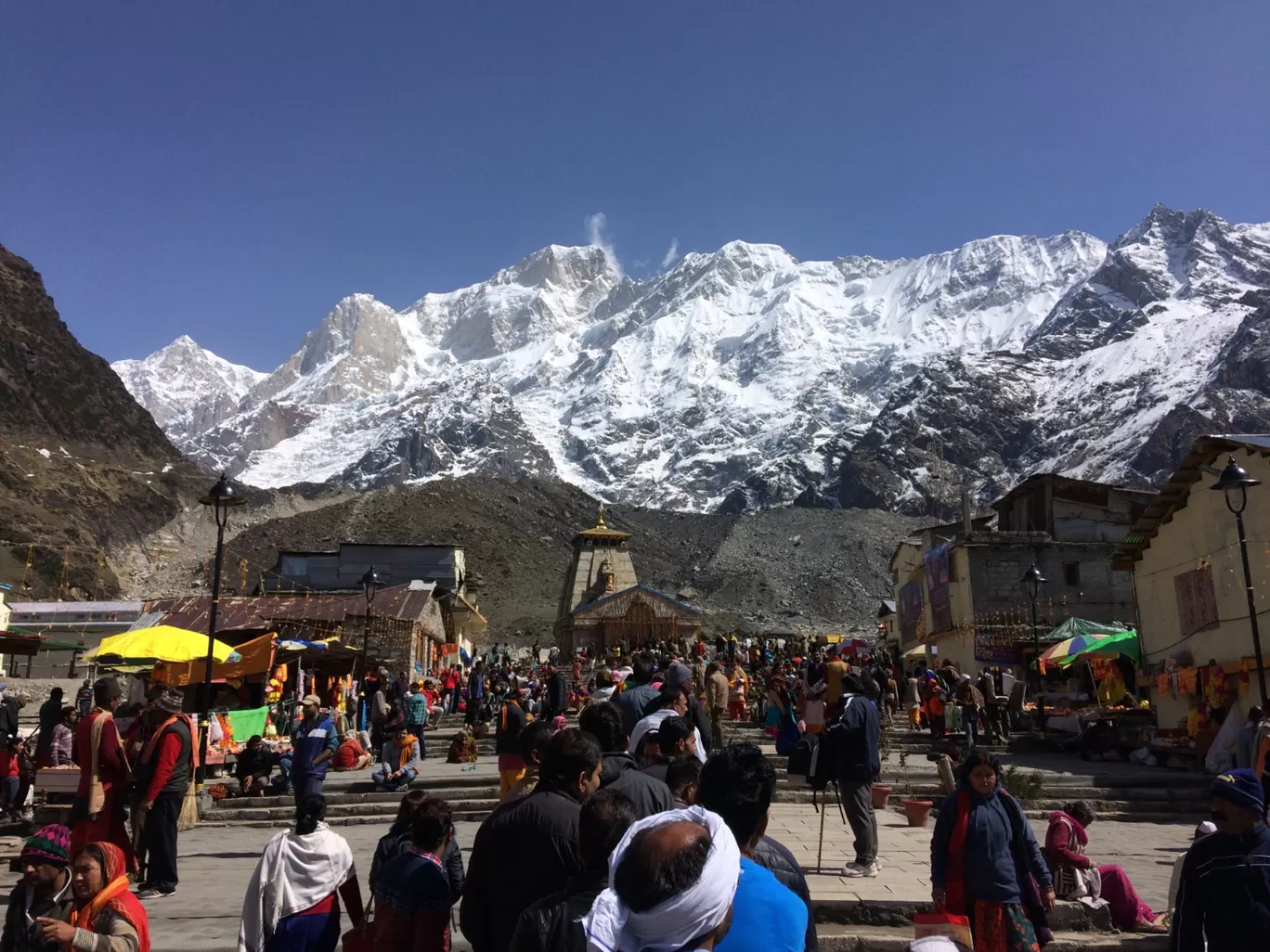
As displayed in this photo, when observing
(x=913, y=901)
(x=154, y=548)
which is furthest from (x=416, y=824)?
(x=154, y=548)

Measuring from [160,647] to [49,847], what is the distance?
11796mm

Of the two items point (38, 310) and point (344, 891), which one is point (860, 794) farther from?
point (38, 310)

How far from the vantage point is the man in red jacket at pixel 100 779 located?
7.07 meters

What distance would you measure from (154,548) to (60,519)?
35.7 feet

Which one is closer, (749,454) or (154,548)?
(154,548)

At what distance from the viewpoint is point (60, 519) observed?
60.5m

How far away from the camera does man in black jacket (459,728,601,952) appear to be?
3723 mm

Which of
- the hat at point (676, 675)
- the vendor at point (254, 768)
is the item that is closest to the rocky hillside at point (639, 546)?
the vendor at point (254, 768)

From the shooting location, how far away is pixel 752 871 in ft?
9.25

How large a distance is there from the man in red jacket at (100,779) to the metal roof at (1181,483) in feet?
45.1

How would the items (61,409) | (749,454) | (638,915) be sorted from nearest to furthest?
(638,915)
(61,409)
(749,454)

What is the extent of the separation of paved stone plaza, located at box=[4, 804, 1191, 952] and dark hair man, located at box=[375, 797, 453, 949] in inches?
76.1

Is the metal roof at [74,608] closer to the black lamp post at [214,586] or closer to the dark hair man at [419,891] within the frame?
the black lamp post at [214,586]

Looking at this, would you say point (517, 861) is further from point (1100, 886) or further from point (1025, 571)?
point (1025, 571)
